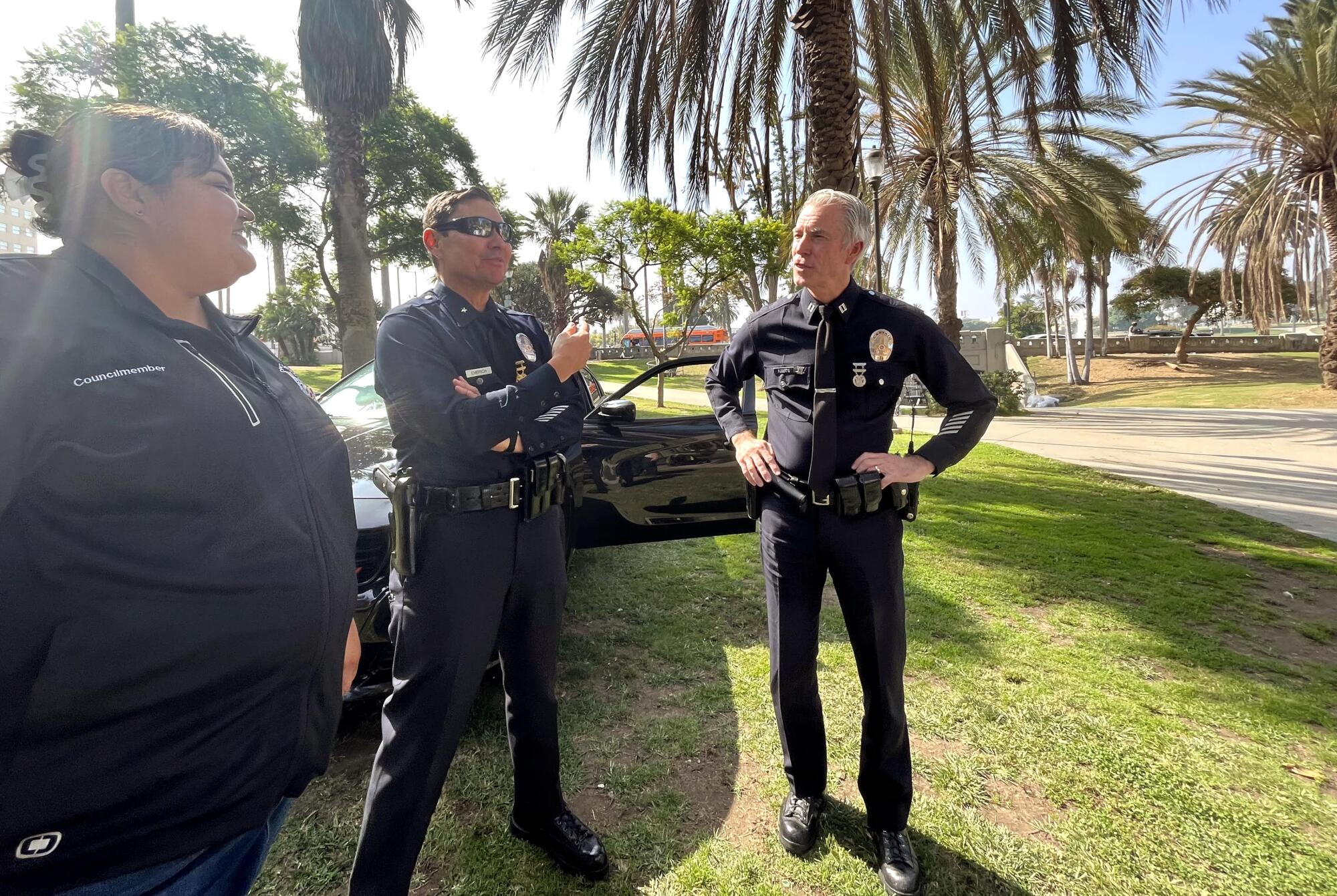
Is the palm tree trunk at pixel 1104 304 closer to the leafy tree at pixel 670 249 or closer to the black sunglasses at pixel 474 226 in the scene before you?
the leafy tree at pixel 670 249

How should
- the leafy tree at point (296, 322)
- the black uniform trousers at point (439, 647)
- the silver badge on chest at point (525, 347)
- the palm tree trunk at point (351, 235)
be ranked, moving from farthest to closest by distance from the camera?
the leafy tree at point (296, 322), the palm tree trunk at point (351, 235), the silver badge on chest at point (525, 347), the black uniform trousers at point (439, 647)

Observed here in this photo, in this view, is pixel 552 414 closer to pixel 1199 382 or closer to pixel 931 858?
pixel 931 858

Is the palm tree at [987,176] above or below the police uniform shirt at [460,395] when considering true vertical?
above

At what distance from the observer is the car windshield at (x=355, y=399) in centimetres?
381

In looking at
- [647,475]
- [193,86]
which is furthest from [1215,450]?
[193,86]

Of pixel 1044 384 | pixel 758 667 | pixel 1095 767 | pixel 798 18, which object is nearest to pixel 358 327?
pixel 798 18

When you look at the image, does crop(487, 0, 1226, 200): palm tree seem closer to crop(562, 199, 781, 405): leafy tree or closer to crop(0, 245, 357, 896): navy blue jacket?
crop(0, 245, 357, 896): navy blue jacket

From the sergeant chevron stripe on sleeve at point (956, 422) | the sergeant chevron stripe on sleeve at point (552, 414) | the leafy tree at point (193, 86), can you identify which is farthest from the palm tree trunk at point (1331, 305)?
the leafy tree at point (193, 86)

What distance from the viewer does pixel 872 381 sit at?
2012 mm

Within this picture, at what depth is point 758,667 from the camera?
325cm

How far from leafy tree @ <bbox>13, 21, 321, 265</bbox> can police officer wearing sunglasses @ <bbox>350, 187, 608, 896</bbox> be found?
14.6 m

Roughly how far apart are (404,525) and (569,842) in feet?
3.71

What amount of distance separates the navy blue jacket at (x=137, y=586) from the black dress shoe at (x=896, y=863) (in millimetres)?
1706

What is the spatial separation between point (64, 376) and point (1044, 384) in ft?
97.3
